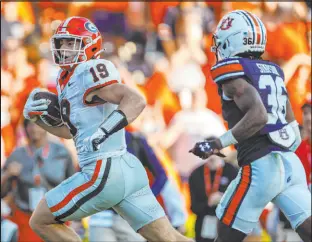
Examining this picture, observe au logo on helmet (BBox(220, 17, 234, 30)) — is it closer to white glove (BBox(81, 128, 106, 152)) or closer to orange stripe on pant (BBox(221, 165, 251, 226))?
orange stripe on pant (BBox(221, 165, 251, 226))

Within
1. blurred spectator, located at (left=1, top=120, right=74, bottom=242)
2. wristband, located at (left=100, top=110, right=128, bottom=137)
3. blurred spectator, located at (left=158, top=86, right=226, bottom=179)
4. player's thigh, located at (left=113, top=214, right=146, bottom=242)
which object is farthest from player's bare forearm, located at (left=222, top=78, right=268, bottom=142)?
blurred spectator, located at (left=158, top=86, right=226, bottom=179)

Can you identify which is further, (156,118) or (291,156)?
(156,118)

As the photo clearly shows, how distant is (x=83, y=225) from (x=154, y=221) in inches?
134

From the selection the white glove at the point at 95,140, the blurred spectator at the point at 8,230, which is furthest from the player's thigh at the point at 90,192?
the blurred spectator at the point at 8,230

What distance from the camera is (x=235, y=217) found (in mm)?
6336

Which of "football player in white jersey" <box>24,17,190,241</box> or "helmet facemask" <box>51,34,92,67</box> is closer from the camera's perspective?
"football player in white jersey" <box>24,17,190,241</box>

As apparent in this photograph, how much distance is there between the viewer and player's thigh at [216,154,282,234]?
6328 millimetres

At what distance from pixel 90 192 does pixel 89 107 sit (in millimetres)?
520

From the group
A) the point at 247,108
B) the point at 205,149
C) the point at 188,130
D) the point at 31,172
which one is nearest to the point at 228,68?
the point at 247,108

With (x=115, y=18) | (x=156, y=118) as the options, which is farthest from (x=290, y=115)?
(x=115, y=18)

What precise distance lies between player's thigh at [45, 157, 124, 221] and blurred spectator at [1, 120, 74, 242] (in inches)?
112

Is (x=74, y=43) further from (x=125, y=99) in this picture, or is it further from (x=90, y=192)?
(x=90, y=192)

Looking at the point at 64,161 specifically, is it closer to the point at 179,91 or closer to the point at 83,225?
the point at 83,225

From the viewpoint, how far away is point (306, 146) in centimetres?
843
